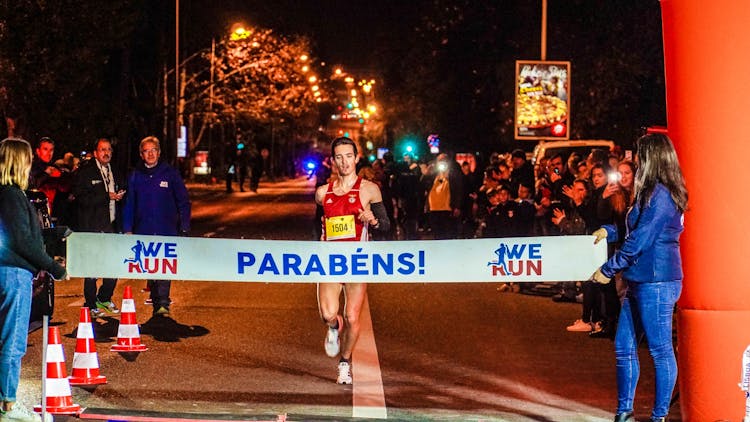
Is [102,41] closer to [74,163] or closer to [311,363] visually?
[74,163]

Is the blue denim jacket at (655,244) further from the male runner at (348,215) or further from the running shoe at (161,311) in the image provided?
the running shoe at (161,311)

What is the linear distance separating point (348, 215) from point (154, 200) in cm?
479

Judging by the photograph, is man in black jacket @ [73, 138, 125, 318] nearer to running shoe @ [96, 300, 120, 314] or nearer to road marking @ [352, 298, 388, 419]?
running shoe @ [96, 300, 120, 314]

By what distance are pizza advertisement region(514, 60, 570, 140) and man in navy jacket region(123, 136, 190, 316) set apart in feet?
73.6

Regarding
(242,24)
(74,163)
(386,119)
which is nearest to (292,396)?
(74,163)

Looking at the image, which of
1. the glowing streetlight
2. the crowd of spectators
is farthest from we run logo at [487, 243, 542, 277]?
the glowing streetlight

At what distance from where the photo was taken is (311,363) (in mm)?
11539

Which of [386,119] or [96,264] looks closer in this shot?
[96,264]

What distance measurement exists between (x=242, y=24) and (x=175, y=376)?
48757 mm

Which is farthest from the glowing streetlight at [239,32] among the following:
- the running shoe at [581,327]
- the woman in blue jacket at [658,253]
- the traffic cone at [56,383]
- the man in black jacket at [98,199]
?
the woman in blue jacket at [658,253]

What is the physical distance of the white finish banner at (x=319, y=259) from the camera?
30.1 feet

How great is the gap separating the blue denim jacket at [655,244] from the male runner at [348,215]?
241 cm

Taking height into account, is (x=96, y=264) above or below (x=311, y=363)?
above

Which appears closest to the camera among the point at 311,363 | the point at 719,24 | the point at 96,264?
the point at 719,24
